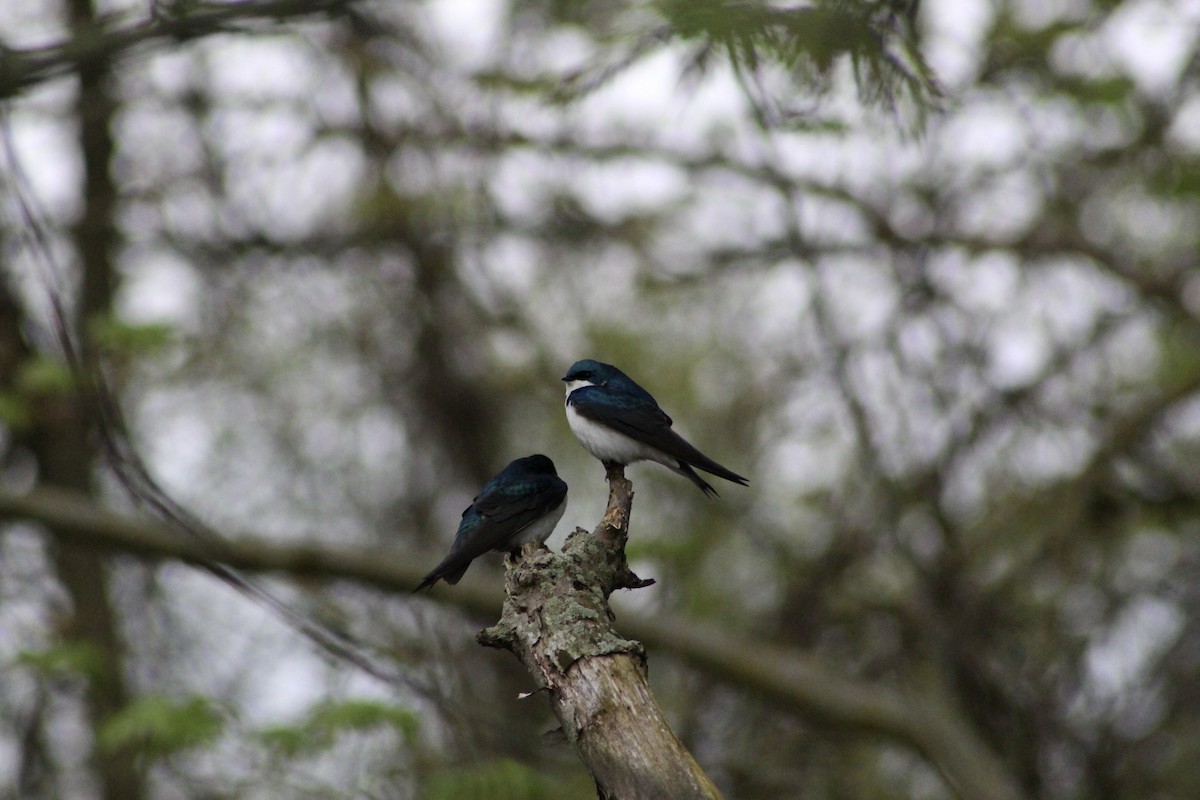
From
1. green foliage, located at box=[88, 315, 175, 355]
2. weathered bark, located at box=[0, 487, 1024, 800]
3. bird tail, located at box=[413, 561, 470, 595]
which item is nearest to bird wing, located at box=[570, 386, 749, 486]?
bird tail, located at box=[413, 561, 470, 595]

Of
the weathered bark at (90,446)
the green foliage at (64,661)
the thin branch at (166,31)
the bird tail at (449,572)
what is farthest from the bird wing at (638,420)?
the weathered bark at (90,446)

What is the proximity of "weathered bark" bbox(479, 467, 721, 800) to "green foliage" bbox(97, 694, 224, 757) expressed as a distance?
458 centimetres

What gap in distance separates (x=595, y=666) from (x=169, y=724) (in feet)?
16.4

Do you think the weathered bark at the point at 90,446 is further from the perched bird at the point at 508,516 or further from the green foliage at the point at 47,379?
the perched bird at the point at 508,516

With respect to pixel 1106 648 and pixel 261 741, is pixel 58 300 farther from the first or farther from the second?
pixel 1106 648

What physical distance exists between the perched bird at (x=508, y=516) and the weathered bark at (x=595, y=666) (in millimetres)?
501

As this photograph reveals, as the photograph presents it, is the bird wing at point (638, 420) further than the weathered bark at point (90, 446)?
No

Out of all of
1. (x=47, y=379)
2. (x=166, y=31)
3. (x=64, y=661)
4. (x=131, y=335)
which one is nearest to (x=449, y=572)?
(x=166, y=31)

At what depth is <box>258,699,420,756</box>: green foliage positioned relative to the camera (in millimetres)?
6734

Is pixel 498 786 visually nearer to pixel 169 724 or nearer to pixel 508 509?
pixel 169 724

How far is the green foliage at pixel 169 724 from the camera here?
6949 millimetres

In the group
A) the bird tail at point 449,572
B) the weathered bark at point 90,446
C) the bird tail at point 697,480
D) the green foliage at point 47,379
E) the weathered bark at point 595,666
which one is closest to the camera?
the weathered bark at point 595,666

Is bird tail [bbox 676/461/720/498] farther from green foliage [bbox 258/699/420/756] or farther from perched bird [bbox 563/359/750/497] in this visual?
green foliage [bbox 258/699/420/756]

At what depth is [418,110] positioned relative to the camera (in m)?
11.1
